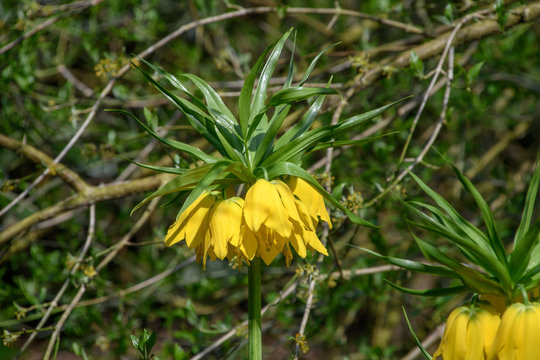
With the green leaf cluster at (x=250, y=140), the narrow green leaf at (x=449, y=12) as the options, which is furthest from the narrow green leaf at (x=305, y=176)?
the narrow green leaf at (x=449, y=12)

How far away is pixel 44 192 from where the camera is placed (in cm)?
323

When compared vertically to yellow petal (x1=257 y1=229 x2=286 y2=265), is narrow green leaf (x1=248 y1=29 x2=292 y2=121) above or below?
above

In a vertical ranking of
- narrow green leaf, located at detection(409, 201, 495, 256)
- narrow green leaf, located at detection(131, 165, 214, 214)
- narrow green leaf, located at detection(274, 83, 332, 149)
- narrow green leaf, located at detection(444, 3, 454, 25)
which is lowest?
narrow green leaf, located at detection(409, 201, 495, 256)


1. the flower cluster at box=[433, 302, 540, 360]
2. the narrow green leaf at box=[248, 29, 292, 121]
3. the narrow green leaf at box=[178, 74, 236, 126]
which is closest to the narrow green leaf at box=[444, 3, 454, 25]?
the narrow green leaf at box=[248, 29, 292, 121]

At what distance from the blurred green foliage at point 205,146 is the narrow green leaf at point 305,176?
21.4 inches

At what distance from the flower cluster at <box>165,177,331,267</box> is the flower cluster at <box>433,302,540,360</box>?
0.33 m

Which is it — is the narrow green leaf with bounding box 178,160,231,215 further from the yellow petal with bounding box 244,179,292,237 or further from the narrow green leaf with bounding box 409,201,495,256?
the narrow green leaf with bounding box 409,201,495,256

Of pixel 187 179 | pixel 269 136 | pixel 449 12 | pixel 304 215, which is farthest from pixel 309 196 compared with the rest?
pixel 449 12

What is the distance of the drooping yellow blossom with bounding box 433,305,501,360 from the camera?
115 centimetres

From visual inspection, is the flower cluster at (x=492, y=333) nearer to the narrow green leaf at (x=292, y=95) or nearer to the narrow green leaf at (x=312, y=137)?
the narrow green leaf at (x=312, y=137)

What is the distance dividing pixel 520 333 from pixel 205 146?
2.18 m

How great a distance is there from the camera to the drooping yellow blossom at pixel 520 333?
107 centimetres

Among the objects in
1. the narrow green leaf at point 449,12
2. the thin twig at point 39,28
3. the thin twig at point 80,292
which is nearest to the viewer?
the thin twig at point 80,292

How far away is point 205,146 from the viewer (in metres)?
3.05
